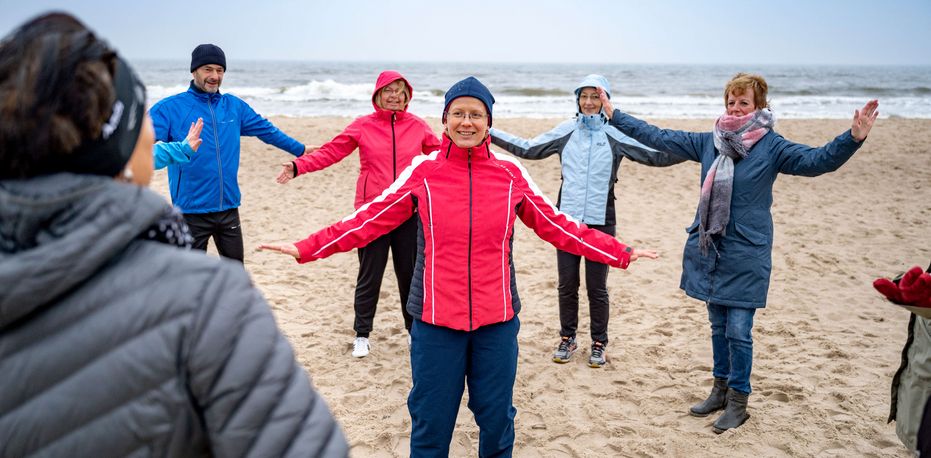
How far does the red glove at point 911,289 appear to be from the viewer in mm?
2389

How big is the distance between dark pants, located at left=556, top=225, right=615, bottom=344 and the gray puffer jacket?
158 inches

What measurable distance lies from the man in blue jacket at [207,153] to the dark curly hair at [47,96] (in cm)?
380

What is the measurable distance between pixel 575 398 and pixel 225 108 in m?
3.34

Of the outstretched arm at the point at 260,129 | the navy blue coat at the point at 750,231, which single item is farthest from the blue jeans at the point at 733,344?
the outstretched arm at the point at 260,129

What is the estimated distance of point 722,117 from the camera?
13.2ft

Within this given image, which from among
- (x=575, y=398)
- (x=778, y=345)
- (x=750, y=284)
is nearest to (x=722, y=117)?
(x=750, y=284)

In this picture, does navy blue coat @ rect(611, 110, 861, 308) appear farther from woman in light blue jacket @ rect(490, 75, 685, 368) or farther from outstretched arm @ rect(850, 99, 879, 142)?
woman in light blue jacket @ rect(490, 75, 685, 368)

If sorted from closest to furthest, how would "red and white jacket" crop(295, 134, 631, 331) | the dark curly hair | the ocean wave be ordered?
the dark curly hair, "red and white jacket" crop(295, 134, 631, 331), the ocean wave

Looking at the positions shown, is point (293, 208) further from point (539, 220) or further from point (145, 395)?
point (145, 395)

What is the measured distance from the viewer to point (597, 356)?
520cm

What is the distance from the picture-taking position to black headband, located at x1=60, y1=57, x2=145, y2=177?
3.45 feet

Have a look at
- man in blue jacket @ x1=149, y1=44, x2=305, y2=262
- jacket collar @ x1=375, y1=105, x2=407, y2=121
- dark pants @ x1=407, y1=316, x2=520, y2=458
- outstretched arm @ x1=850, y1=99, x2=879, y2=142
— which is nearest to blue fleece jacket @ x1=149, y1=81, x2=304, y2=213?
man in blue jacket @ x1=149, y1=44, x2=305, y2=262

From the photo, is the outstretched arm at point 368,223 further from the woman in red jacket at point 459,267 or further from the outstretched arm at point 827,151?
the outstretched arm at point 827,151

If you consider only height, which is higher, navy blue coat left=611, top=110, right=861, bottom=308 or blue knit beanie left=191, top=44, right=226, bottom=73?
blue knit beanie left=191, top=44, right=226, bottom=73
